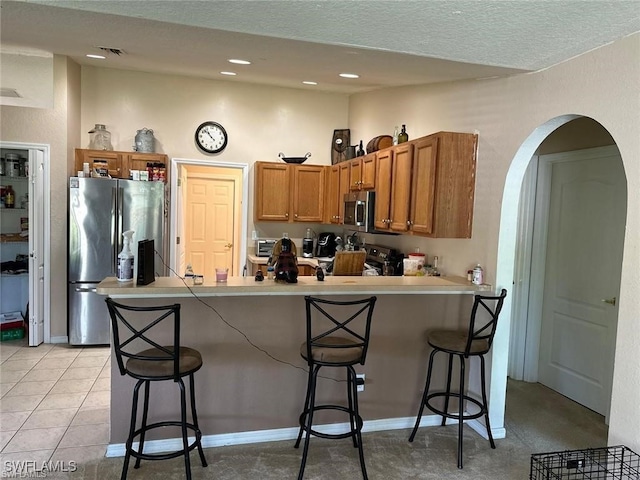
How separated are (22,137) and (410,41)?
404 cm

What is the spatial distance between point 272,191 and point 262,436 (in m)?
3.16

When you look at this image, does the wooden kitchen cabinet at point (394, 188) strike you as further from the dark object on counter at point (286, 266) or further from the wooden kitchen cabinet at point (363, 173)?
the dark object on counter at point (286, 266)

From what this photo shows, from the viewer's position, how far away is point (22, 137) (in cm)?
450

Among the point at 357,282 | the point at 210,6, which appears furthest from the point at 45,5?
the point at 357,282

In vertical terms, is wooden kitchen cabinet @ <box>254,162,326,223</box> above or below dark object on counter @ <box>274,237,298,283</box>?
above

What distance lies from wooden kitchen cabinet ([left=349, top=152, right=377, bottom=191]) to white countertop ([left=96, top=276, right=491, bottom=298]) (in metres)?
1.36

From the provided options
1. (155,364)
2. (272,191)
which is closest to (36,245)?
(272,191)

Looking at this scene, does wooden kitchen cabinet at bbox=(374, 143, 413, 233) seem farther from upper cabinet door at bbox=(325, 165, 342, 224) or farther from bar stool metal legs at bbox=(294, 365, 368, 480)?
bar stool metal legs at bbox=(294, 365, 368, 480)

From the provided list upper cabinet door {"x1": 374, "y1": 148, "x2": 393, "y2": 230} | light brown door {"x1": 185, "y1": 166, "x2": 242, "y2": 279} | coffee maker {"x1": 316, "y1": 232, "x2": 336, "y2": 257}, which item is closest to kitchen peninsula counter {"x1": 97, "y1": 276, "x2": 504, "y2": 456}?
upper cabinet door {"x1": 374, "y1": 148, "x2": 393, "y2": 230}

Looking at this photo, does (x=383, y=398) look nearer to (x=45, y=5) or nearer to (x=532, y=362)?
(x=532, y=362)

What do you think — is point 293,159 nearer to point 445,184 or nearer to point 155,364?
point 445,184

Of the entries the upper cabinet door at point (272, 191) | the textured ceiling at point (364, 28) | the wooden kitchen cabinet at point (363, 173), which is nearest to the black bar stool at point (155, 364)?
the textured ceiling at point (364, 28)

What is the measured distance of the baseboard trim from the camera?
9.12ft

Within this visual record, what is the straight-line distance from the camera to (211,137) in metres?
5.46
